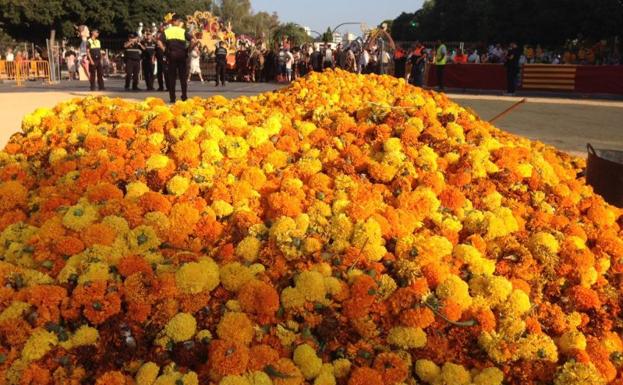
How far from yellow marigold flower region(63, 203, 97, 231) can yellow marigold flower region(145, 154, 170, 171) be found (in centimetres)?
47

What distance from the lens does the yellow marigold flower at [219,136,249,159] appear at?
11.3ft

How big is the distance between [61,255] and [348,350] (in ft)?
4.72

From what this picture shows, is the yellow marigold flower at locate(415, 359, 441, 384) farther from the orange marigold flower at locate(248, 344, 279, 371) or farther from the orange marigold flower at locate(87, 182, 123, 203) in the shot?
the orange marigold flower at locate(87, 182, 123, 203)

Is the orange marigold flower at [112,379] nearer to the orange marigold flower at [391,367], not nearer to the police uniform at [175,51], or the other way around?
the orange marigold flower at [391,367]

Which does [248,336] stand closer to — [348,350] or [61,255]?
[348,350]

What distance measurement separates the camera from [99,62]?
15484mm

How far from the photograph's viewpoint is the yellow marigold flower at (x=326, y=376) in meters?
2.22

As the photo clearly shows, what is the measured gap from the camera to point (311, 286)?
2.45 meters

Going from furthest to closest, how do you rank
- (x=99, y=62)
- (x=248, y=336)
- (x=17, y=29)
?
(x=17, y=29) < (x=99, y=62) < (x=248, y=336)

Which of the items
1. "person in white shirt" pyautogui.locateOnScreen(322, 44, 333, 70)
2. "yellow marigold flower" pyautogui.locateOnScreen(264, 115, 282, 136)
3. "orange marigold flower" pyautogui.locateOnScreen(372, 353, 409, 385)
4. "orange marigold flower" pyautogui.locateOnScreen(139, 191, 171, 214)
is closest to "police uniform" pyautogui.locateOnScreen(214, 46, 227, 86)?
"person in white shirt" pyautogui.locateOnScreen(322, 44, 333, 70)

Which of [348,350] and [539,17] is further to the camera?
[539,17]

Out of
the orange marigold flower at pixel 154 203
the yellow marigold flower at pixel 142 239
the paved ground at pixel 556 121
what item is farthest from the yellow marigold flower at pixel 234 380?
the paved ground at pixel 556 121

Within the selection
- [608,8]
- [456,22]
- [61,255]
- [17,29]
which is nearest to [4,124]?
[61,255]

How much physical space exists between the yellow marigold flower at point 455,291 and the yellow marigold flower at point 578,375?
1.49ft
